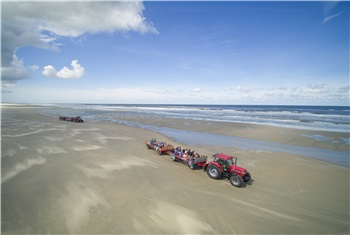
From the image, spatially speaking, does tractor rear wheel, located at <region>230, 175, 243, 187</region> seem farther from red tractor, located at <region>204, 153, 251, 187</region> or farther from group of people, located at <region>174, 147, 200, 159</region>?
group of people, located at <region>174, 147, 200, 159</region>

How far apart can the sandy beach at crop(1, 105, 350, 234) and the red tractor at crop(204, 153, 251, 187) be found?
1.23ft

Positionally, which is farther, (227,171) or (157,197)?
(227,171)

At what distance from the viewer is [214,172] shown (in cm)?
1015

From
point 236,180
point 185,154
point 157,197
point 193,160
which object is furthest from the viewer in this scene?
point 185,154

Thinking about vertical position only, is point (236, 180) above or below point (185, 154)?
below

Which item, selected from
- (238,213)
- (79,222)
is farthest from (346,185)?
(79,222)

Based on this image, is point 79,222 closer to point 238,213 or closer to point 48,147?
point 238,213

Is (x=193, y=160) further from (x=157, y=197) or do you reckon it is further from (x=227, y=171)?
(x=157, y=197)

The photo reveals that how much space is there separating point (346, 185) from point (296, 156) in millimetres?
5181

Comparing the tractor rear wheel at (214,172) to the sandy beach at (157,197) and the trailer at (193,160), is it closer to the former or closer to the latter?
the sandy beach at (157,197)

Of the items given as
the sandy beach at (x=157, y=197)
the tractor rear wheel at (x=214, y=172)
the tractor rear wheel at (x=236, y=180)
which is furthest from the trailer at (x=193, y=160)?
the tractor rear wheel at (x=236, y=180)

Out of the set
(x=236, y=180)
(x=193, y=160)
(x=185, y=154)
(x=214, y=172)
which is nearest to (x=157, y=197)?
(x=214, y=172)

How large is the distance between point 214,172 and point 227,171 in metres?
0.75

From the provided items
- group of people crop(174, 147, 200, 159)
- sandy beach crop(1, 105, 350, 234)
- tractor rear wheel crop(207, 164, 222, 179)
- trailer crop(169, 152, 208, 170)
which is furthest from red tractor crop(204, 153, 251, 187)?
group of people crop(174, 147, 200, 159)
